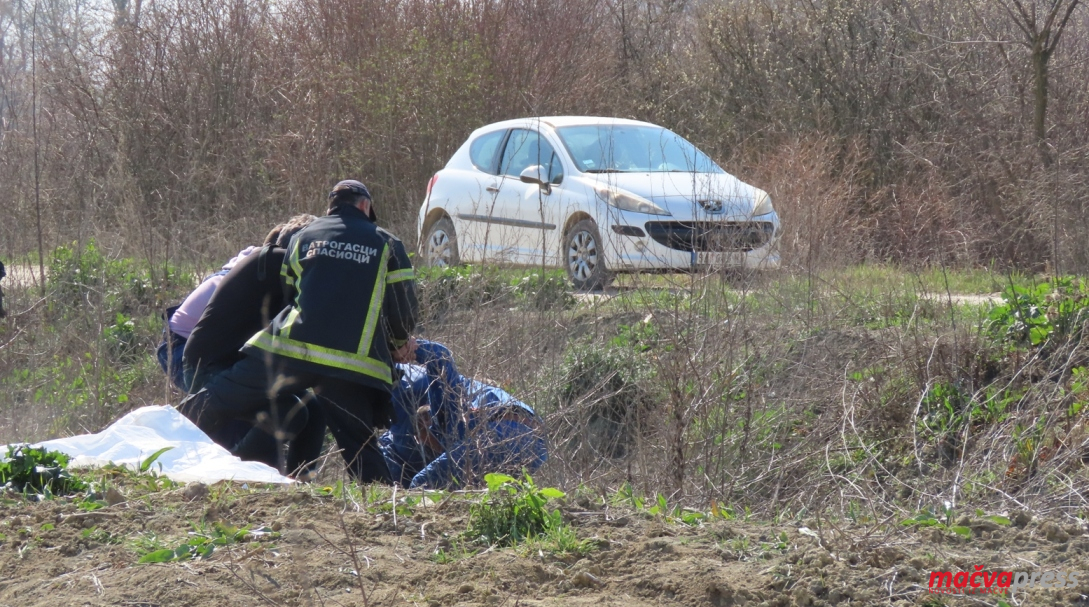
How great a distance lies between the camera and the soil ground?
2.81 m

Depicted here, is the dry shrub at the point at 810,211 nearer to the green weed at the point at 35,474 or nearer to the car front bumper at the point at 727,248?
the car front bumper at the point at 727,248

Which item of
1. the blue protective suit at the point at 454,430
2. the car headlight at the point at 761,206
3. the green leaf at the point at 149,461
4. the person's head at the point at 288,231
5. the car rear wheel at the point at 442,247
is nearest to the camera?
the green leaf at the point at 149,461

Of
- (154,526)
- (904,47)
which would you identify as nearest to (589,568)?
(154,526)

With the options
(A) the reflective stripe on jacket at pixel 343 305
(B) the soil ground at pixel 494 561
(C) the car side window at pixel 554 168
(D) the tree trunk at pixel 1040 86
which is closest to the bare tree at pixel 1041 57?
(D) the tree trunk at pixel 1040 86

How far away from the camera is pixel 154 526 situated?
3391 millimetres

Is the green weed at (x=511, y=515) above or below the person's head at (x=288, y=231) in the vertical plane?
below

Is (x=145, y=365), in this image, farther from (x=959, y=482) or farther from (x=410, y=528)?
(x=959, y=482)

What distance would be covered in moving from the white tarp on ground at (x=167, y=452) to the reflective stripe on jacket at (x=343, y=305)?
615 millimetres

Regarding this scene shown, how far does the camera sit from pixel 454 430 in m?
4.62

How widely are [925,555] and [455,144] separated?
11.2 metres

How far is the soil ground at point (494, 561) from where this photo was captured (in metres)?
2.81

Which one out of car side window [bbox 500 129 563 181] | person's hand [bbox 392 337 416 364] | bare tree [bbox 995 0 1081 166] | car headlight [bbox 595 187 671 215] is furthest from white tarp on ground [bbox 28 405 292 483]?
bare tree [bbox 995 0 1081 166]

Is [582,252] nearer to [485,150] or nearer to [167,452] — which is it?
[485,150]

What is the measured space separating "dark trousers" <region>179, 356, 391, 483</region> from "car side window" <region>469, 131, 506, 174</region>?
4.87 metres
